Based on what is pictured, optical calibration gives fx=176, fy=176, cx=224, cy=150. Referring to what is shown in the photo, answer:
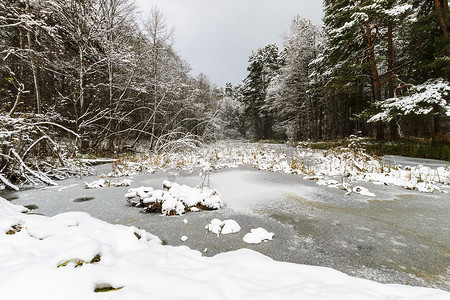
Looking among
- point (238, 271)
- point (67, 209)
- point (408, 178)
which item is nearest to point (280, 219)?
point (238, 271)

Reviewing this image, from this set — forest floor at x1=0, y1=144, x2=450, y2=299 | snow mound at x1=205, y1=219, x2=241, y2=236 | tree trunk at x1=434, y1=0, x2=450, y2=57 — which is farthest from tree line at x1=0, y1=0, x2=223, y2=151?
tree trunk at x1=434, y1=0, x2=450, y2=57

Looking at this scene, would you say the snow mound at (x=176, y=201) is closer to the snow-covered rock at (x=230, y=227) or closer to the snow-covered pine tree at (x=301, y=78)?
the snow-covered rock at (x=230, y=227)

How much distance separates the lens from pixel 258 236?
2.06 m

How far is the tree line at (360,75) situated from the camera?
25.4 feet

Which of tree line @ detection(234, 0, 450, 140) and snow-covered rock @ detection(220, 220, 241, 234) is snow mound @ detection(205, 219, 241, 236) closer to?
snow-covered rock @ detection(220, 220, 241, 234)

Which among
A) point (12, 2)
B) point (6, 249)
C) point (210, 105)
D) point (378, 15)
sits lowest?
point (6, 249)

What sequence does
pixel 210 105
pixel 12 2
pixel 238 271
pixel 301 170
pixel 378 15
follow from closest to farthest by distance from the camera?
pixel 238 271, pixel 301 170, pixel 12 2, pixel 378 15, pixel 210 105

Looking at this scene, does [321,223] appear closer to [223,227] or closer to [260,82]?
[223,227]

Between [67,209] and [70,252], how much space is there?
2.42 meters

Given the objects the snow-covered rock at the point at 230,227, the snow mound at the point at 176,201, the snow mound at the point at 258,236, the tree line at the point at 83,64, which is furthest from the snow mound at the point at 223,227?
the tree line at the point at 83,64

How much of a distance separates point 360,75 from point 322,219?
10.6 meters

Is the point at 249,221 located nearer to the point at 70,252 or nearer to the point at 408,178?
the point at 70,252

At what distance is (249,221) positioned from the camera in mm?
2529

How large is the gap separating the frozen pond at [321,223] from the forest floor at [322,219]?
1 cm
